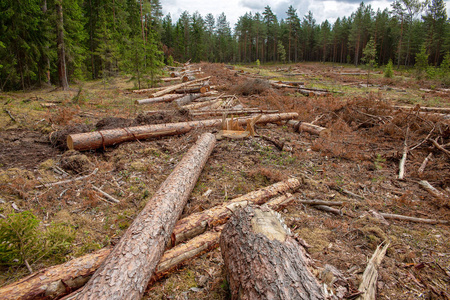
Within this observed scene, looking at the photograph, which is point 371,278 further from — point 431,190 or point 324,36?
point 324,36

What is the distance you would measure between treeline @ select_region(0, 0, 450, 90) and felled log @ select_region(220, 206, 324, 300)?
43.9 ft

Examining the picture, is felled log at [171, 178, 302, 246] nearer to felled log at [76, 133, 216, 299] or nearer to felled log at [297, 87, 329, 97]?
felled log at [76, 133, 216, 299]

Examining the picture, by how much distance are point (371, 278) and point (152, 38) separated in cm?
1563

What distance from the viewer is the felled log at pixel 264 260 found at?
1.92 meters

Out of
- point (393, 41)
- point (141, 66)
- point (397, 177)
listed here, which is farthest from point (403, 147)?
point (393, 41)

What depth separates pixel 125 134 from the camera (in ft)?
21.8

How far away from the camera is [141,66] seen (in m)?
15.1

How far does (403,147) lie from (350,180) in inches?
118

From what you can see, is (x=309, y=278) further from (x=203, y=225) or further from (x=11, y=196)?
(x=11, y=196)

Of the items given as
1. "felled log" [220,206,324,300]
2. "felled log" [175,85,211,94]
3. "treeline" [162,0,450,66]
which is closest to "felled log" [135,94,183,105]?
"felled log" [175,85,211,94]

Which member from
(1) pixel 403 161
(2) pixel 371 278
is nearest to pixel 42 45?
(2) pixel 371 278

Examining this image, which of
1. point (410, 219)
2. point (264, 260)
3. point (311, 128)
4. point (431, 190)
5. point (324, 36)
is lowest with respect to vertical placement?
point (410, 219)

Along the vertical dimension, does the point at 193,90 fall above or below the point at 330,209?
above

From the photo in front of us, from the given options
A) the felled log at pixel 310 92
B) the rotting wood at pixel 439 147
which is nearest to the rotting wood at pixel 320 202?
the rotting wood at pixel 439 147
